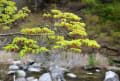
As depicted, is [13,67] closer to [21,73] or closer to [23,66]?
[23,66]

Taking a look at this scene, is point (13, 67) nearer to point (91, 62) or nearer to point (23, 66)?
point (23, 66)

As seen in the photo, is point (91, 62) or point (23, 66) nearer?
point (23, 66)

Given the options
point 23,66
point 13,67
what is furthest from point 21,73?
point 23,66

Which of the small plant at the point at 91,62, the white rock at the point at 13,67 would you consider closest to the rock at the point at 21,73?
the white rock at the point at 13,67

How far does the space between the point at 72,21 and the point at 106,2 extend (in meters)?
4.85

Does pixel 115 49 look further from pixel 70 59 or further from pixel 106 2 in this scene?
pixel 70 59

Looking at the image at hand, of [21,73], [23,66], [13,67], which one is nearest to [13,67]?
[13,67]

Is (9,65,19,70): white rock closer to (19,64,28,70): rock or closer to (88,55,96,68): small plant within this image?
(19,64,28,70): rock

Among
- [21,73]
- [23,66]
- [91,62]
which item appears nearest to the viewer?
[21,73]

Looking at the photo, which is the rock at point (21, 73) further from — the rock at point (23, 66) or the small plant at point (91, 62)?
the small plant at point (91, 62)

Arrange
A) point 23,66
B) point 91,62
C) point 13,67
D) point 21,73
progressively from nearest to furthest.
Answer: point 21,73 < point 13,67 < point 23,66 < point 91,62

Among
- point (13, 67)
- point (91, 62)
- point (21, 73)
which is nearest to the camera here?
point (21, 73)

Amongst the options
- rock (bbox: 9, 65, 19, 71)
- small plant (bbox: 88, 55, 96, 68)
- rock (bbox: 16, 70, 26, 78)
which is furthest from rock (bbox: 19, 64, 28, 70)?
small plant (bbox: 88, 55, 96, 68)

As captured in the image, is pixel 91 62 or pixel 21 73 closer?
pixel 21 73
